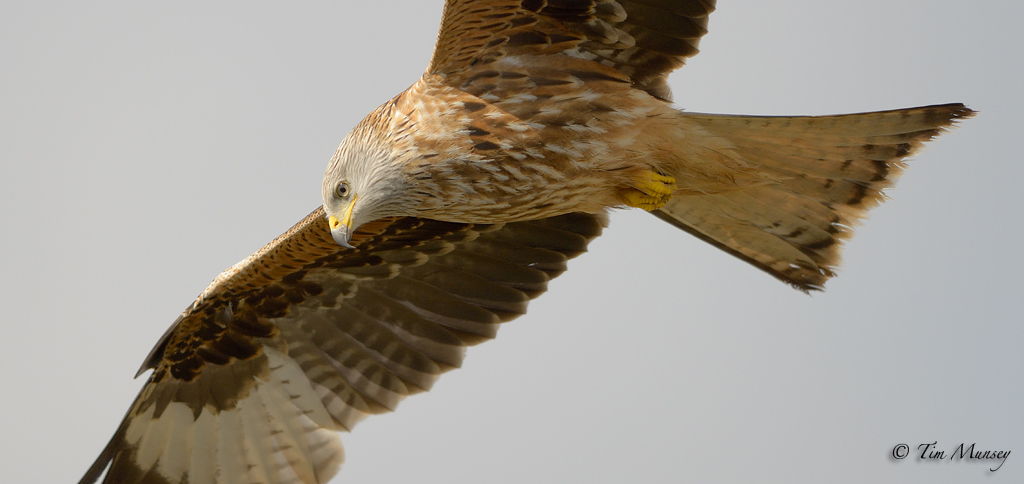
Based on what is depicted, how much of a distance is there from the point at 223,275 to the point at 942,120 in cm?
441

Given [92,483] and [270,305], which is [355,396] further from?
[92,483]

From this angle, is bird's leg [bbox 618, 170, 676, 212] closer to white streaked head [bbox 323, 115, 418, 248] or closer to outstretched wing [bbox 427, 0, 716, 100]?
outstretched wing [bbox 427, 0, 716, 100]

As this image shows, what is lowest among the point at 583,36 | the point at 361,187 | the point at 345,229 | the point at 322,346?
the point at 322,346

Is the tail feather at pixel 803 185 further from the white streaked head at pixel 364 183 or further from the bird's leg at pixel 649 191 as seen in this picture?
the white streaked head at pixel 364 183

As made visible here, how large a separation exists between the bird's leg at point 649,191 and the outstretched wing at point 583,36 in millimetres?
465

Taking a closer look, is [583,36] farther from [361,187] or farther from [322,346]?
[322,346]

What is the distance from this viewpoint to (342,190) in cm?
483

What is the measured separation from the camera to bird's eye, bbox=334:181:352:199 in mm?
4816

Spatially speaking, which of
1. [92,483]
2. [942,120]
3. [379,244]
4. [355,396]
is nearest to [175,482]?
[92,483]

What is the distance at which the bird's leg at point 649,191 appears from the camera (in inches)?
198

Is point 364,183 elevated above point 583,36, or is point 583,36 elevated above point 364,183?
point 583,36

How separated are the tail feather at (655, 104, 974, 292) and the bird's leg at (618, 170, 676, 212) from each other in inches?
11.1

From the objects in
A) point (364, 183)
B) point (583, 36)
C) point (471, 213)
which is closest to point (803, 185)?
point (583, 36)

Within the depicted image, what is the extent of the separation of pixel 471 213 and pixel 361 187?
605 mm
